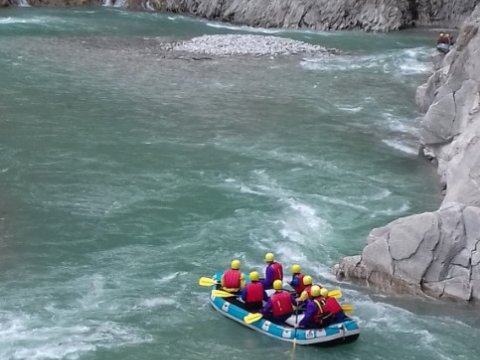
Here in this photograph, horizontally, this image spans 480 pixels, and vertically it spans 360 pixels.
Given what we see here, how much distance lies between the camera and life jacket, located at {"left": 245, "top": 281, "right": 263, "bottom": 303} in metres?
16.7

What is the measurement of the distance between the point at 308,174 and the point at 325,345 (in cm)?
1004

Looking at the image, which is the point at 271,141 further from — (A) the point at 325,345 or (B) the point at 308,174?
(A) the point at 325,345

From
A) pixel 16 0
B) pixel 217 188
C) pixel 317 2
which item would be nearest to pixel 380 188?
pixel 217 188

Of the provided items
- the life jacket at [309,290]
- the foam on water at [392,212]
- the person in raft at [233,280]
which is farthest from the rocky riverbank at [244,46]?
the life jacket at [309,290]

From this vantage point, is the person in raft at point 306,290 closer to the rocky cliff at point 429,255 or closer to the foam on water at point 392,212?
the rocky cliff at point 429,255

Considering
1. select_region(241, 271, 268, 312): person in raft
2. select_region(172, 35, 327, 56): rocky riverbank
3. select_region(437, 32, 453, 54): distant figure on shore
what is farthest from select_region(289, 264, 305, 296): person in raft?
select_region(437, 32, 453, 54): distant figure on shore

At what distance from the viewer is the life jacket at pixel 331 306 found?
52.4 feet

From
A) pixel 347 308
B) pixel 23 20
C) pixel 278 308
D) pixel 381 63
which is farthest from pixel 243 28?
pixel 278 308

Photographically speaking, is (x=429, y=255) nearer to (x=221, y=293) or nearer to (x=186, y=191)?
(x=221, y=293)

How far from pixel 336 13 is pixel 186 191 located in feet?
110

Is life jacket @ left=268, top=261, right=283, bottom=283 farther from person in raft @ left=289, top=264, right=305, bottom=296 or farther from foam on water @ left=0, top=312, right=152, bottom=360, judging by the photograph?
foam on water @ left=0, top=312, right=152, bottom=360

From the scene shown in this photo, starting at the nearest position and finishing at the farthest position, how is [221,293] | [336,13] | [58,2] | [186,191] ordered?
[221,293]
[186,191]
[336,13]
[58,2]

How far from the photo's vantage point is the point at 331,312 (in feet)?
52.4

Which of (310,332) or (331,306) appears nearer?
(310,332)
